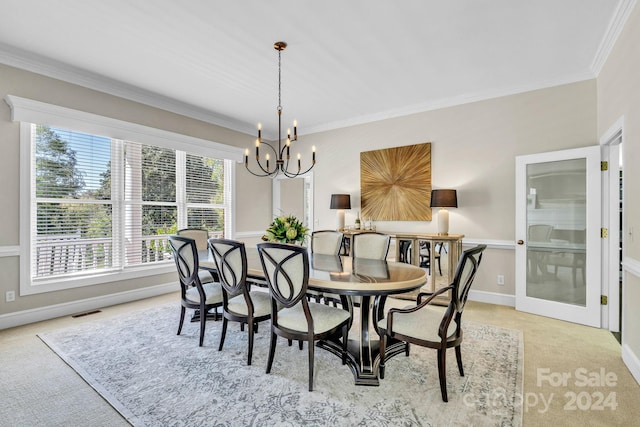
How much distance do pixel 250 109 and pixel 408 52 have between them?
8.67 feet

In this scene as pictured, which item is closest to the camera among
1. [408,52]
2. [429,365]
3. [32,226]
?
[429,365]

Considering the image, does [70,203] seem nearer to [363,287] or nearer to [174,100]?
[174,100]

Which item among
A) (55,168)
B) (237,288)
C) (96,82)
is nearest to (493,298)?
(237,288)

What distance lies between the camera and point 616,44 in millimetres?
2822

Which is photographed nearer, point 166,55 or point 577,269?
point 166,55

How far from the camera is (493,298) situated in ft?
13.9

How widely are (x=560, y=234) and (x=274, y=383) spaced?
140 inches

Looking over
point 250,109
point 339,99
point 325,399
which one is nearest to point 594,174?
point 339,99

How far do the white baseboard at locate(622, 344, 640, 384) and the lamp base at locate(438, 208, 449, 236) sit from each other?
203cm

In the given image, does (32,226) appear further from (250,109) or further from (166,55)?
(250,109)

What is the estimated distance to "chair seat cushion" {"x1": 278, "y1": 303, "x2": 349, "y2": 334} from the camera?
2248mm

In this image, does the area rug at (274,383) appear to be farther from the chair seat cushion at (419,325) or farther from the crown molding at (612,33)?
the crown molding at (612,33)

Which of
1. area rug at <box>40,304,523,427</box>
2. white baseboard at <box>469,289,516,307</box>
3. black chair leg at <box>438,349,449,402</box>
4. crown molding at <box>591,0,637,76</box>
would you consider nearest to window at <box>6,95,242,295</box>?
area rug at <box>40,304,523,427</box>

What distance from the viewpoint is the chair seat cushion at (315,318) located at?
2248 mm
